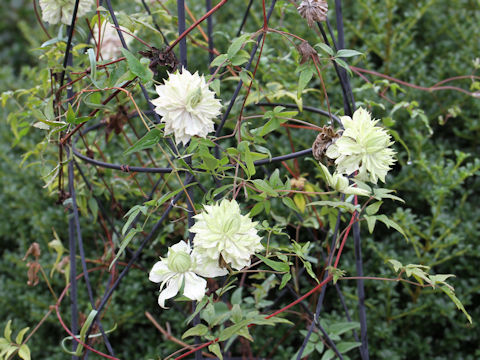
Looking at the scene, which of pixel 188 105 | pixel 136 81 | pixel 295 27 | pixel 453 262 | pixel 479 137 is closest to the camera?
pixel 188 105

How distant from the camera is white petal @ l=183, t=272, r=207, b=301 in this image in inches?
26.3

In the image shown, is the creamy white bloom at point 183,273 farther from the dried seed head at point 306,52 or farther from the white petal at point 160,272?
the dried seed head at point 306,52

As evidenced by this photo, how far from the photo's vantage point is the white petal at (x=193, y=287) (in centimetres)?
67

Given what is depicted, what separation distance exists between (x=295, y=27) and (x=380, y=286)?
0.89 meters

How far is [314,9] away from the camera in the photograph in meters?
0.77

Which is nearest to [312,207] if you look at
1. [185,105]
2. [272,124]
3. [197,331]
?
[272,124]

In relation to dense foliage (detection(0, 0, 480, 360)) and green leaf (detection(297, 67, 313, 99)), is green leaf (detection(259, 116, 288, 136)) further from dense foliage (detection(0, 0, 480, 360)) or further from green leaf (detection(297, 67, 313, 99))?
dense foliage (detection(0, 0, 480, 360))

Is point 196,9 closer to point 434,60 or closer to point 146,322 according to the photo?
point 434,60

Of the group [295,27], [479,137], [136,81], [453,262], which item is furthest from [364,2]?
[136,81]

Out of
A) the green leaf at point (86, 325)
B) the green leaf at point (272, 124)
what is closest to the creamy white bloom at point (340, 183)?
the green leaf at point (272, 124)

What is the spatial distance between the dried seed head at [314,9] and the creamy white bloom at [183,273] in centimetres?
39

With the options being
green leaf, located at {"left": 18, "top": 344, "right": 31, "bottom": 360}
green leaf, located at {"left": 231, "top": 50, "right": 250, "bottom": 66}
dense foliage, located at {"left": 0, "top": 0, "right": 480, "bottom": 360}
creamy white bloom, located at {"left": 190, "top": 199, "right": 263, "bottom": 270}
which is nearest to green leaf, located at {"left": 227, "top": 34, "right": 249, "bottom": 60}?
green leaf, located at {"left": 231, "top": 50, "right": 250, "bottom": 66}

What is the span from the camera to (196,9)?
1.76 m

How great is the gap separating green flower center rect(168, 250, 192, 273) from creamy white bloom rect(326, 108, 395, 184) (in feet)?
0.81
